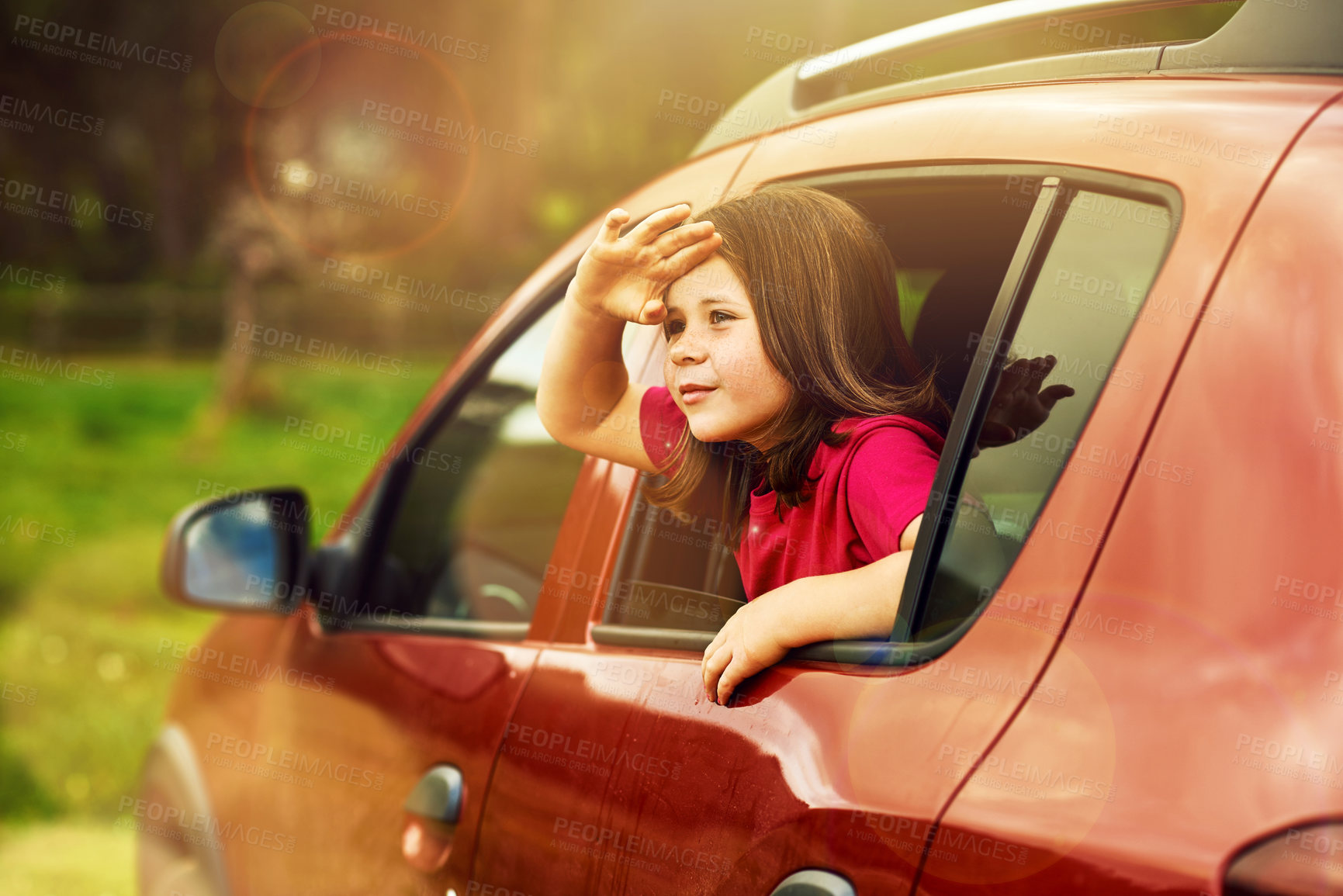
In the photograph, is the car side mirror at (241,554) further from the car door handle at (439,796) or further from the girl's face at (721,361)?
the girl's face at (721,361)

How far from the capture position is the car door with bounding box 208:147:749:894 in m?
1.80

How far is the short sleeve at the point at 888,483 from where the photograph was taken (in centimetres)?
124

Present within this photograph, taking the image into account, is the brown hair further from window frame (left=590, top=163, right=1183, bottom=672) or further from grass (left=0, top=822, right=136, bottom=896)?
grass (left=0, top=822, right=136, bottom=896)

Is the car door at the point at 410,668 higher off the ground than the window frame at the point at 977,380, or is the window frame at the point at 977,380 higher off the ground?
the window frame at the point at 977,380

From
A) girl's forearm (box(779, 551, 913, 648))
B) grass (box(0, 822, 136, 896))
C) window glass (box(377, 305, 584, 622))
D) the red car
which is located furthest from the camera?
grass (box(0, 822, 136, 896))

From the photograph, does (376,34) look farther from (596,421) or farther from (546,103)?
(596,421)

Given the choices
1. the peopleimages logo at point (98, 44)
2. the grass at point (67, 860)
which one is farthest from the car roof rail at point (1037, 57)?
the peopleimages logo at point (98, 44)

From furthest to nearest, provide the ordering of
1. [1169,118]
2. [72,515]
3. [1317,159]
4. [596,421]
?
[72,515] < [596,421] < [1169,118] < [1317,159]

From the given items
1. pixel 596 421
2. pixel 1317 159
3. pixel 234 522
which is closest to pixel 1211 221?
pixel 1317 159

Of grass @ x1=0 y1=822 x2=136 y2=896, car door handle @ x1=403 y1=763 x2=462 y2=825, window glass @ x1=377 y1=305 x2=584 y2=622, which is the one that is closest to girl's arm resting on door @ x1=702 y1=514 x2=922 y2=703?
car door handle @ x1=403 y1=763 x2=462 y2=825

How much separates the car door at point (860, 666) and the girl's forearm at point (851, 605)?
0.02m

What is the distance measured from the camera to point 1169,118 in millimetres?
1243

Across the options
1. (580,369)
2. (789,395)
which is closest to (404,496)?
(580,369)

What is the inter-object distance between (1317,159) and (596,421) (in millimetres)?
1029
